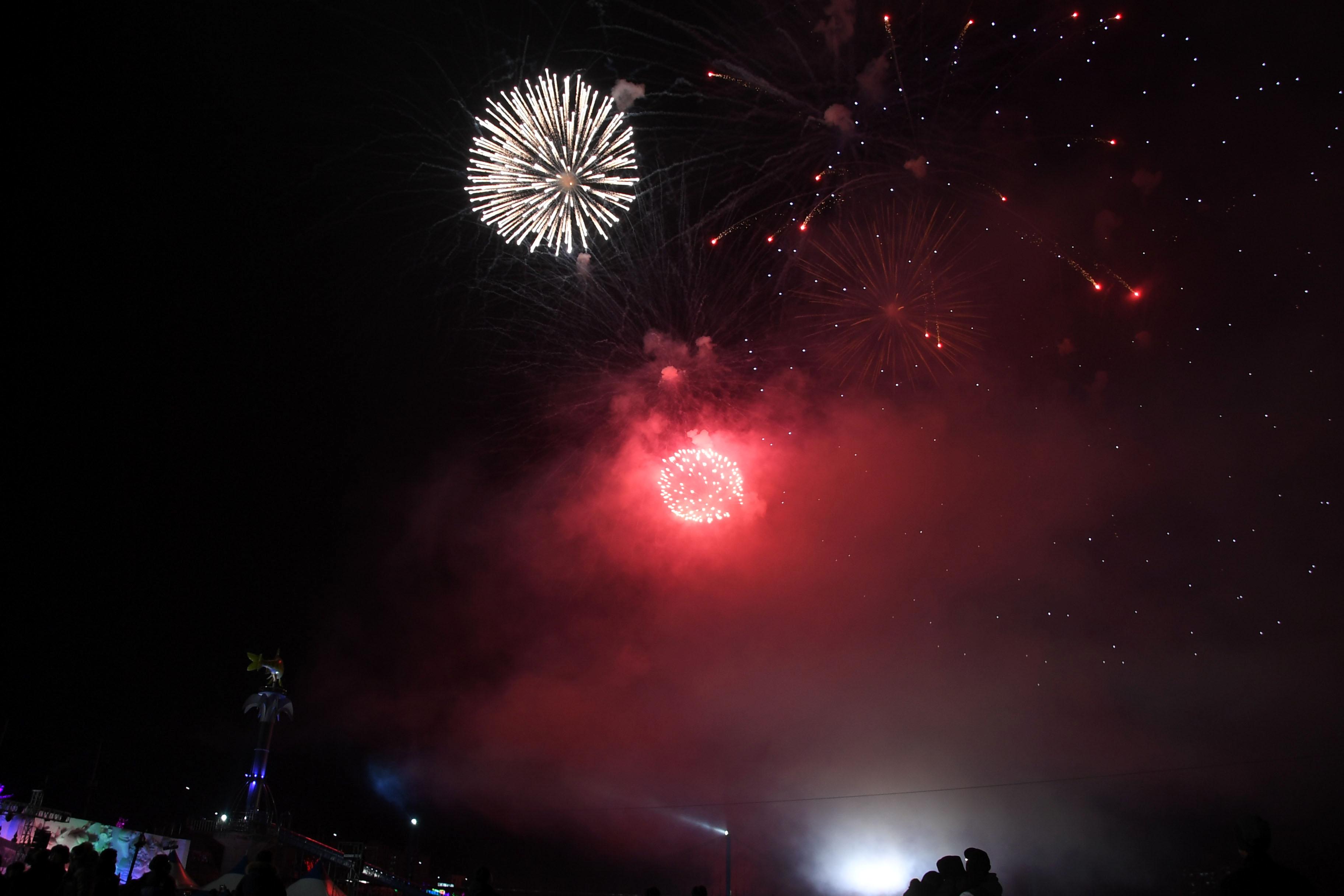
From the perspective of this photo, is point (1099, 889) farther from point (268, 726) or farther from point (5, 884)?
point (5, 884)

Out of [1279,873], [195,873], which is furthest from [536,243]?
[195,873]

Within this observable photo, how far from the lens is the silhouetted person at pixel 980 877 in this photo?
4.29 meters

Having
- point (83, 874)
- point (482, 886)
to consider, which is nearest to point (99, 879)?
point (83, 874)

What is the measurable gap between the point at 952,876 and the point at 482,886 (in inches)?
129

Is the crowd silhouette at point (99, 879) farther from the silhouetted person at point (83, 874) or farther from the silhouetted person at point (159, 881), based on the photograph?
the silhouetted person at point (83, 874)

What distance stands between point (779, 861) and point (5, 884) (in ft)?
135

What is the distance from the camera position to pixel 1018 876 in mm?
36688

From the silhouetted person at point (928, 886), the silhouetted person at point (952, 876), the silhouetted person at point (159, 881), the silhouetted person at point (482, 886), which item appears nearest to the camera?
the silhouetted person at point (952, 876)

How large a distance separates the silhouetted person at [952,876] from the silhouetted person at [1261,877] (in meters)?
1.66

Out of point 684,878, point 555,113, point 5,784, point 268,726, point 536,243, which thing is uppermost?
point 555,113

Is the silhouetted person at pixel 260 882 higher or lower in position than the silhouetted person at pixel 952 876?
lower

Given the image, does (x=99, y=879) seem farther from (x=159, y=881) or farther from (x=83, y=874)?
(x=83, y=874)

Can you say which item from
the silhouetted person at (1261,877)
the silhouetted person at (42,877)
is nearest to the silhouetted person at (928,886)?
the silhouetted person at (1261,877)

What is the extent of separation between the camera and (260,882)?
14.2 ft
